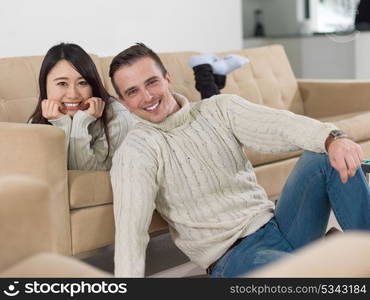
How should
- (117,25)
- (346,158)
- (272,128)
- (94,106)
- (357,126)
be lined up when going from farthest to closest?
(117,25) → (357,126) → (94,106) → (272,128) → (346,158)

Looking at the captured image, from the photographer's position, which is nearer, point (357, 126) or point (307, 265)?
point (307, 265)

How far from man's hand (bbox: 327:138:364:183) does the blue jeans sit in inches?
4.9

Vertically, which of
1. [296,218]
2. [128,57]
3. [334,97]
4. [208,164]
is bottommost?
[334,97]

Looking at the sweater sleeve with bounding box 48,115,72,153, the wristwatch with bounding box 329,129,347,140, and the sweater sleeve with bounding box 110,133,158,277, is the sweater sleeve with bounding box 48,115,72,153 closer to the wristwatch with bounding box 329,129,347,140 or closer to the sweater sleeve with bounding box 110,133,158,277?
the sweater sleeve with bounding box 110,133,158,277

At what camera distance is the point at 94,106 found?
5.77 ft

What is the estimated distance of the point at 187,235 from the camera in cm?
145

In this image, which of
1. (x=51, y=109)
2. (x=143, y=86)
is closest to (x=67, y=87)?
(x=51, y=109)

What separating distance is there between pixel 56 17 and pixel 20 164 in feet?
4.91

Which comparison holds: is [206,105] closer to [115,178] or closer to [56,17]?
[115,178]

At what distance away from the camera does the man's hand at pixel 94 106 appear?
176cm

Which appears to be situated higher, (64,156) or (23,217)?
(23,217)

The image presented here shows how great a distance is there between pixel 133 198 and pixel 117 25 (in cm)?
208

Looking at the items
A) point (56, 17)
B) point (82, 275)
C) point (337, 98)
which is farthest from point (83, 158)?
point (337, 98)

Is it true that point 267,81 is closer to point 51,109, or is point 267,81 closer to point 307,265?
point 51,109
